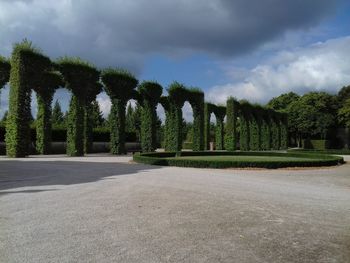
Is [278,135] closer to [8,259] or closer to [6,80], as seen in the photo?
[6,80]

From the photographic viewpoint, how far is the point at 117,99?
36.1 meters

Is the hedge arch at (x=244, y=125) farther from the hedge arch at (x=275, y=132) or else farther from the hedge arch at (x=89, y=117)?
the hedge arch at (x=89, y=117)

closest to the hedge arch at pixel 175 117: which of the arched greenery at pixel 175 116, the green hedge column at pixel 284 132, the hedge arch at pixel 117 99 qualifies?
the arched greenery at pixel 175 116

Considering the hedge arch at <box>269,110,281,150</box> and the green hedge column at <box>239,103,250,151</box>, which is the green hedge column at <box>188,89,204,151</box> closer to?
the green hedge column at <box>239,103,250,151</box>

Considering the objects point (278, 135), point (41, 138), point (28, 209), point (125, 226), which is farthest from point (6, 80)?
point (278, 135)

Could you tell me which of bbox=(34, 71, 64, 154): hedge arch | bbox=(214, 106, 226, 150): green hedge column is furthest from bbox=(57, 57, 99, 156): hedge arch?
bbox=(214, 106, 226, 150): green hedge column

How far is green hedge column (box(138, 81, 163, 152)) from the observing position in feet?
127

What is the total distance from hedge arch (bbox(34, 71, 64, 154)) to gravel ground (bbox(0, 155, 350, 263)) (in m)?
21.3

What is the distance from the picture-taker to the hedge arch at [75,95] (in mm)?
31734

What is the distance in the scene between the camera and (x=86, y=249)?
5.64m

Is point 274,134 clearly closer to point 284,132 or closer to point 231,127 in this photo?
point 284,132

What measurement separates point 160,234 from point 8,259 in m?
2.34

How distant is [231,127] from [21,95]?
2469cm

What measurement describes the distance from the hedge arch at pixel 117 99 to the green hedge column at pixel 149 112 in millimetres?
2866
